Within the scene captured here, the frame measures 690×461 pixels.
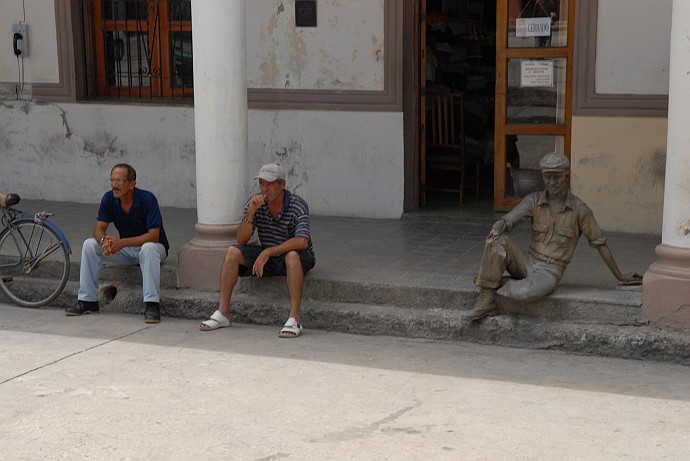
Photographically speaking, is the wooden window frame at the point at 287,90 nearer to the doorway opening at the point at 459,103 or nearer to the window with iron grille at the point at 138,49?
the window with iron grille at the point at 138,49

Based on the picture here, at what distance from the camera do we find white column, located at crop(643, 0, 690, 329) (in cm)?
659

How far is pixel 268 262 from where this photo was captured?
762 centimetres

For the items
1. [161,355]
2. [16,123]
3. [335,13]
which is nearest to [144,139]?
[16,123]

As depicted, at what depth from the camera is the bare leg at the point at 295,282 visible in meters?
7.38

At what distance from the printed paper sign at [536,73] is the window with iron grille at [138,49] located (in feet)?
10.4

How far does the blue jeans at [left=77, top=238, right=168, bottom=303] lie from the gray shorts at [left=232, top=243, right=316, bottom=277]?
24.6 inches

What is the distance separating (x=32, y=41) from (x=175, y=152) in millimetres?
1929

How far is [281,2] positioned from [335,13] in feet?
1.78

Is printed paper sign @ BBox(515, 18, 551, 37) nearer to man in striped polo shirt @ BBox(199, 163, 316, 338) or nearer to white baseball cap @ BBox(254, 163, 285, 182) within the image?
man in striped polo shirt @ BBox(199, 163, 316, 338)

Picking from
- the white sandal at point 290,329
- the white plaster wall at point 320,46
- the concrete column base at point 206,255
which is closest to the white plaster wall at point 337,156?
the white plaster wall at point 320,46

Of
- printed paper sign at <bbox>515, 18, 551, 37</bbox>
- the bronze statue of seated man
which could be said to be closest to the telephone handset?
printed paper sign at <bbox>515, 18, 551, 37</bbox>

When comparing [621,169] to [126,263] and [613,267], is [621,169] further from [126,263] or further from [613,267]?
[126,263]

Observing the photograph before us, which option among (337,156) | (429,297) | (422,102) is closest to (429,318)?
(429,297)

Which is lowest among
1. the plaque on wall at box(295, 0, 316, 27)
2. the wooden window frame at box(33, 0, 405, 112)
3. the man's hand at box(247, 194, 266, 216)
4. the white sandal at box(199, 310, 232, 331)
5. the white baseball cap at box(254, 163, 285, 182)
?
the white sandal at box(199, 310, 232, 331)
